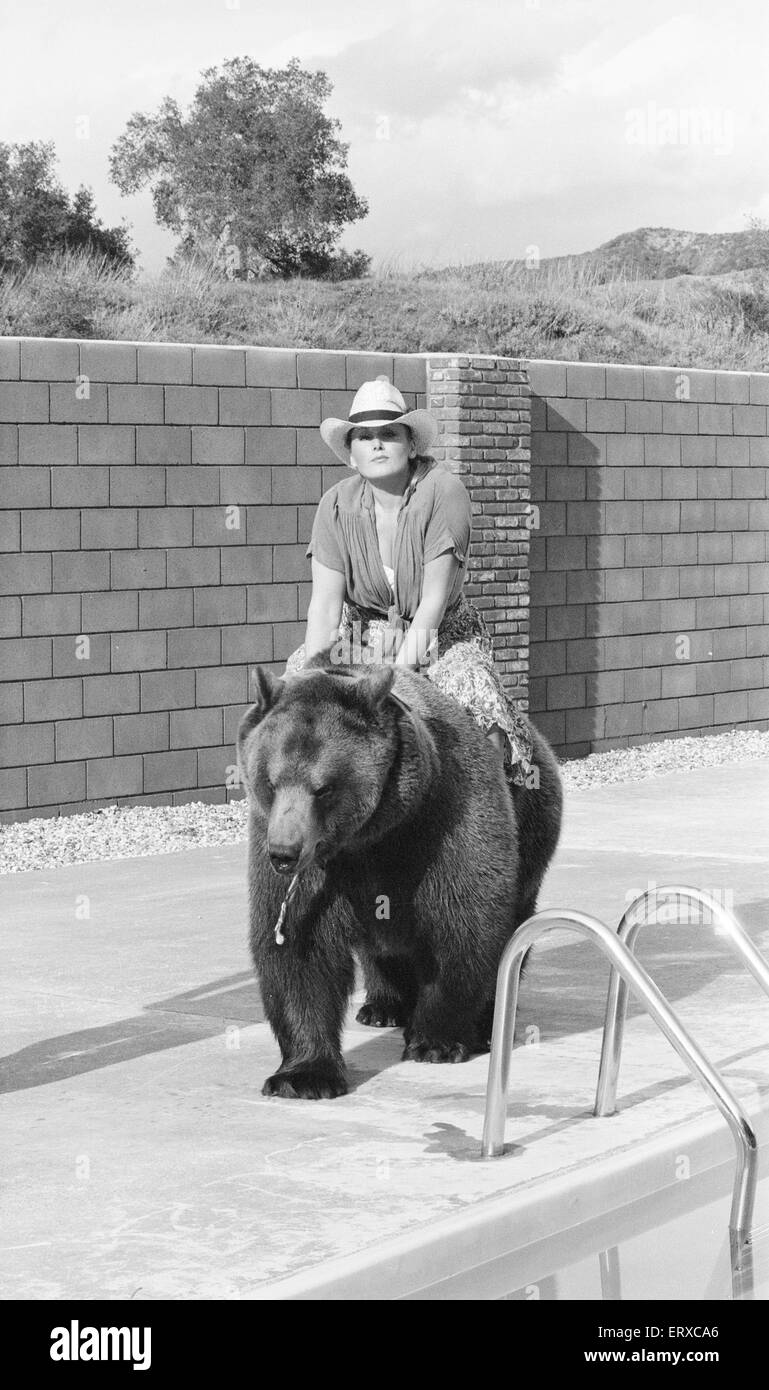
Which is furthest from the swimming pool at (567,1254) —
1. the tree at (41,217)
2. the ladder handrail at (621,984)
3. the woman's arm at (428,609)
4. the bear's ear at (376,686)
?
the tree at (41,217)

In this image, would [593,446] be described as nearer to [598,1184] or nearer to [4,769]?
[4,769]

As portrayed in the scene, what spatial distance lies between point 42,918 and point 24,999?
5.02ft

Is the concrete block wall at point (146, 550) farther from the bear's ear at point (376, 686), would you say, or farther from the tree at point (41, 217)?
the tree at point (41, 217)

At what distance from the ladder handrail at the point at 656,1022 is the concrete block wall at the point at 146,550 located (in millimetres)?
5886

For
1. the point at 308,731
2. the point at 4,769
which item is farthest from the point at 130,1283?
the point at 4,769

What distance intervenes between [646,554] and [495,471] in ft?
7.05

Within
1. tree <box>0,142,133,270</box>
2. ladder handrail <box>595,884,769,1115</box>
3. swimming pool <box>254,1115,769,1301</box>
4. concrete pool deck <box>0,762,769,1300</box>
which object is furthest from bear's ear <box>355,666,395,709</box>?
tree <box>0,142,133,270</box>

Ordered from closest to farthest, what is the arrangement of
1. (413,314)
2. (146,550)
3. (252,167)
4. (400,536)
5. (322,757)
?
(322,757)
(400,536)
(146,550)
(413,314)
(252,167)

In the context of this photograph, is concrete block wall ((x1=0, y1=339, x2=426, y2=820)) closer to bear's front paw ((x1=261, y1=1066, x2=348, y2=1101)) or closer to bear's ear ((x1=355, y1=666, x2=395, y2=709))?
bear's front paw ((x1=261, y1=1066, x2=348, y2=1101))

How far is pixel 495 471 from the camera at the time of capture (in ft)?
42.8

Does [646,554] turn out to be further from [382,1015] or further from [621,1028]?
[621,1028]

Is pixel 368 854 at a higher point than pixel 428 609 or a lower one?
lower

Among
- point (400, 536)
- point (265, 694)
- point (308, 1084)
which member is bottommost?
point (308, 1084)

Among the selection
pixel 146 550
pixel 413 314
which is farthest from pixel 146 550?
pixel 413 314
